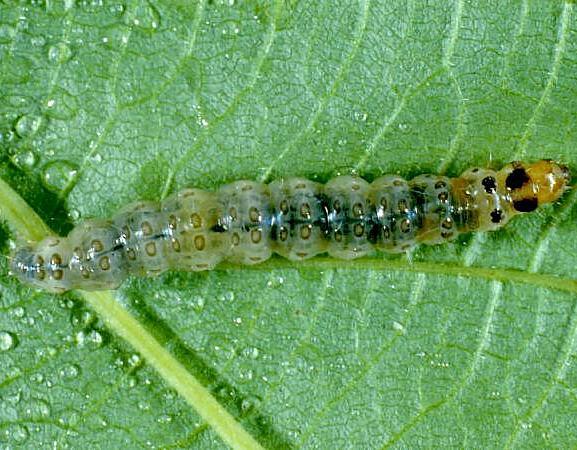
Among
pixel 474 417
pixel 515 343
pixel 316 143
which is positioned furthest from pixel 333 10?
pixel 474 417

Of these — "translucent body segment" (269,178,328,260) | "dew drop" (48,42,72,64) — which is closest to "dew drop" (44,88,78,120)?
"dew drop" (48,42,72,64)

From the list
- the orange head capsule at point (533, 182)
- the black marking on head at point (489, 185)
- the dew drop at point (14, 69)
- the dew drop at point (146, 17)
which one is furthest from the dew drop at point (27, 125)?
the orange head capsule at point (533, 182)

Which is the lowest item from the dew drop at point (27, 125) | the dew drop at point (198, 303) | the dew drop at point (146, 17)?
the dew drop at point (198, 303)

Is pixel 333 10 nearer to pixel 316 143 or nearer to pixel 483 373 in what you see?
pixel 316 143

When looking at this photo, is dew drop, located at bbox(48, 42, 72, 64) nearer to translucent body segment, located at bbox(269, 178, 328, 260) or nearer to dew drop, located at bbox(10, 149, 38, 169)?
dew drop, located at bbox(10, 149, 38, 169)

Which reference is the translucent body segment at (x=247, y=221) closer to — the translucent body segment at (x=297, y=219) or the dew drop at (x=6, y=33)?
the translucent body segment at (x=297, y=219)

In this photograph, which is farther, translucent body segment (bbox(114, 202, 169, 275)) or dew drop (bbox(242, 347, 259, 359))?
dew drop (bbox(242, 347, 259, 359))

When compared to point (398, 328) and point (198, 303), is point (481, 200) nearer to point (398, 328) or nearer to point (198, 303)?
point (398, 328)
